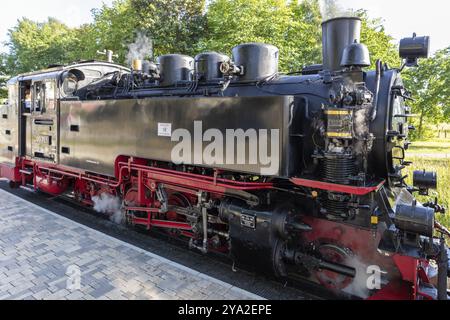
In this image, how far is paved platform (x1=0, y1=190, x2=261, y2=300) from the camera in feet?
11.8

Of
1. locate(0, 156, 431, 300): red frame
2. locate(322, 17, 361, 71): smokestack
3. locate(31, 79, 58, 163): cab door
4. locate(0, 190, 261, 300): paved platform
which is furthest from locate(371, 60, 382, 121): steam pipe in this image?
locate(31, 79, 58, 163): cab door

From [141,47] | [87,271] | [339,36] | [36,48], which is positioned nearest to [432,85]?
[141,47]

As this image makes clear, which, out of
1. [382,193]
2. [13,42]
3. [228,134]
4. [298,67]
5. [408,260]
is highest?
[13,42]

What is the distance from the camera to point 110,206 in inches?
237

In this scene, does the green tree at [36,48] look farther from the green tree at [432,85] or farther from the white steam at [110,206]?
the green tree at [432,85]

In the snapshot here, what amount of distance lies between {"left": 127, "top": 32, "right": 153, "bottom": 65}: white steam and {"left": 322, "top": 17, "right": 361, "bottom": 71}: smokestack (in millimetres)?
12305

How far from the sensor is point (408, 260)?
3.11 meters

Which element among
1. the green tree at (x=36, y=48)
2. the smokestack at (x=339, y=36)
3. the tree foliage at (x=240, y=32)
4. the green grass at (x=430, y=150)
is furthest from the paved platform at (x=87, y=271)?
the green tree at (x=36, y=48)

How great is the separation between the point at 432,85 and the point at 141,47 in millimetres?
17190

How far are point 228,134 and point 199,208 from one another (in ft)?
3.72

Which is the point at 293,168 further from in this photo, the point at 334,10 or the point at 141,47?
the point at 141,47
